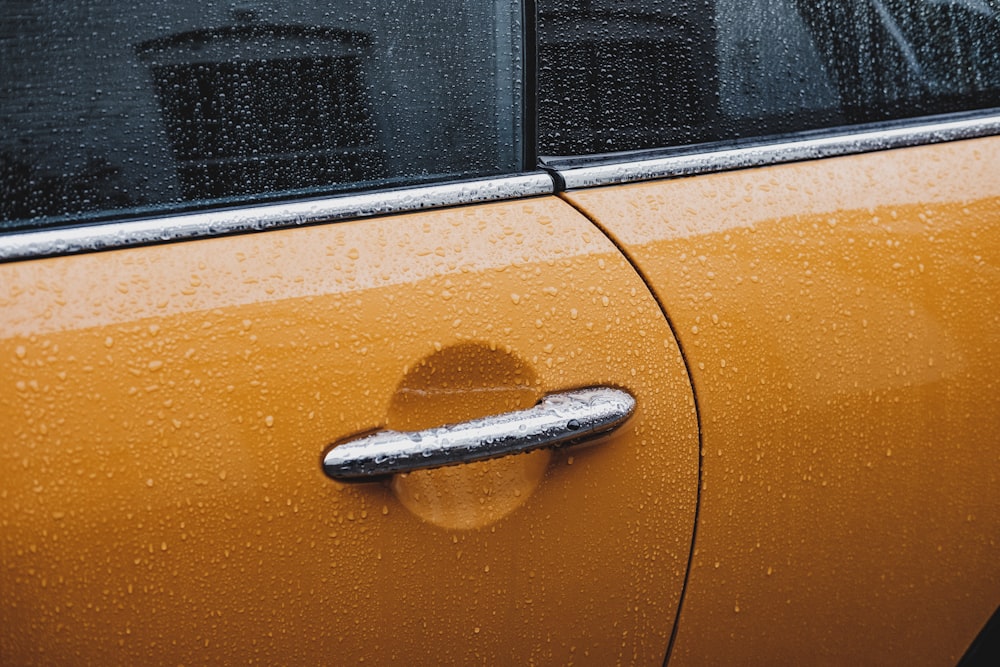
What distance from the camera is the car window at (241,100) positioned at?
36.0 inches

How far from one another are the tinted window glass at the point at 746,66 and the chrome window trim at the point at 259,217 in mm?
97

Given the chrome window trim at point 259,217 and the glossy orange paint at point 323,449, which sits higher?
the chrome window trim at point 259,217

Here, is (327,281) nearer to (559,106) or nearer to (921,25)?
(559,106)

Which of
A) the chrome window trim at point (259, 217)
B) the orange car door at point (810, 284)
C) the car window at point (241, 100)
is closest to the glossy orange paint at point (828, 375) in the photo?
the orange car door at point (810, 284)

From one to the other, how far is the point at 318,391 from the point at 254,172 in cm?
28

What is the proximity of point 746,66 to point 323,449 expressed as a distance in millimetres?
759

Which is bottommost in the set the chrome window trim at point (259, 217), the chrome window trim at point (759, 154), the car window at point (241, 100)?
the chrome window trim at point (259, 217)

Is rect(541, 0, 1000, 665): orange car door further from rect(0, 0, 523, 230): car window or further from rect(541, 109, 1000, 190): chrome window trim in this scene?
rect(0, 0, 523, 230): car window

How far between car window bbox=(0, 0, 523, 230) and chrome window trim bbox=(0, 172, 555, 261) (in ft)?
0.07

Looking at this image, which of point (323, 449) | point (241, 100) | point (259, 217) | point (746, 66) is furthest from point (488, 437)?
point (746, 66)

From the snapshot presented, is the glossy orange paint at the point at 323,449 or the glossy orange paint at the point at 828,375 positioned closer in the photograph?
the glossy orange paint at the point at 323,449

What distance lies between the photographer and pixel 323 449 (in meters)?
0.92

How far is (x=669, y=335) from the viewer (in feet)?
3.31

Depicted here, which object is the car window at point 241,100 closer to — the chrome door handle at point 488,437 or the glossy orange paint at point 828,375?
the glossy orange paint at point 828,375
